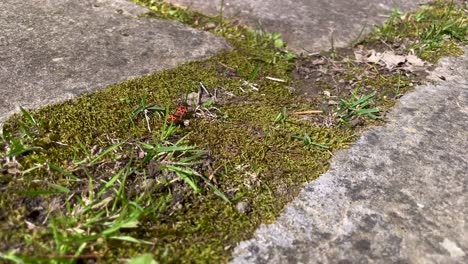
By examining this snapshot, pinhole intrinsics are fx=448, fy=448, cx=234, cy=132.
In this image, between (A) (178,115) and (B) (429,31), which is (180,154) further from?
(B) (429,31)

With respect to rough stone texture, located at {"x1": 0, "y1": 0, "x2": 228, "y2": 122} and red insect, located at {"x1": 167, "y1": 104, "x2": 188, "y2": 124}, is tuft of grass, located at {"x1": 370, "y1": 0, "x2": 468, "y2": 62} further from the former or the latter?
red insect, located at {"x1": 167, "y1": 104, "x2": 188, "y2": 124}

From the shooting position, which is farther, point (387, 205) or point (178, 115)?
point (178, 115)

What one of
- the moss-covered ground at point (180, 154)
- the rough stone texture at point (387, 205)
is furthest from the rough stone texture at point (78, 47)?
the rough stone texture at point (387, 205)

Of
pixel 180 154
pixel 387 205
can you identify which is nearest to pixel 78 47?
pixel 180 154

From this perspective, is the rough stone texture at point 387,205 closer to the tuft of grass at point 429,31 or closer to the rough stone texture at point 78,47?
the tuft of grass at point 429,31

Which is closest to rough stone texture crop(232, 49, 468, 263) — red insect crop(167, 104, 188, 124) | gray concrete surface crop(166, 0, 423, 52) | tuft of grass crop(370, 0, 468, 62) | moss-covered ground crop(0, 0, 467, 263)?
moss-covered ground crop(0, 0, 467, 263)

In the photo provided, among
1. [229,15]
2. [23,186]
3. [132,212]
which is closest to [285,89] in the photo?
[229,15]

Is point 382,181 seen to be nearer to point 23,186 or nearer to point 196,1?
point 23,186
